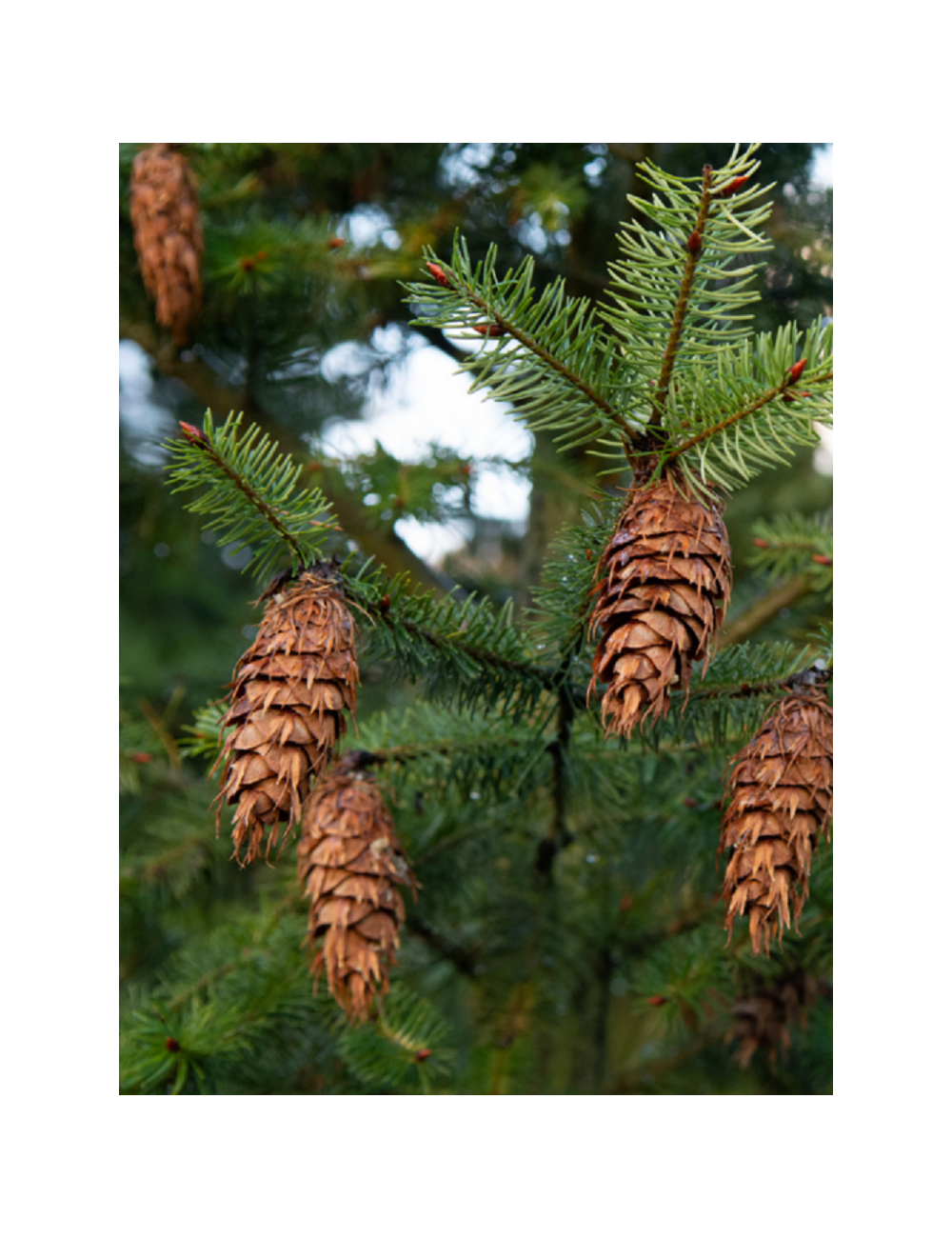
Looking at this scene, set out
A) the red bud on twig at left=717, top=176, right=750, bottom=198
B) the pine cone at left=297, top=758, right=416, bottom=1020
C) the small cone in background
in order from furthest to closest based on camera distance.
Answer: the small cone in background → the pine cone at left=297, top=758, right=416, bottom=1020 → the red bud on twig at left=717, top=176, right=750, bottom=198

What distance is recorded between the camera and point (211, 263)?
3.56ft

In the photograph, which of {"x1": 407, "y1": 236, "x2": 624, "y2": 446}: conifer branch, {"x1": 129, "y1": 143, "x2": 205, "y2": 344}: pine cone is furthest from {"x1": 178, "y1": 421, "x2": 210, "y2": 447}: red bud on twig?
{"x1": 129, "y1": 143, "x2": 205, "y2": 344}: pine cone

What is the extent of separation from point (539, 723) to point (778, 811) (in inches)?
8.6

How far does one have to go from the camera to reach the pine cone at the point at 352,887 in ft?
1.92

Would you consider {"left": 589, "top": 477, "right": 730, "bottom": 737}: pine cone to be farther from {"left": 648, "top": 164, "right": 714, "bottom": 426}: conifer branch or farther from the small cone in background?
the small cone in background

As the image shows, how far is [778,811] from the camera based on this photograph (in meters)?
0.52

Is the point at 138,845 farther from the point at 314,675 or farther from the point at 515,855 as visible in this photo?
the point at 314,675

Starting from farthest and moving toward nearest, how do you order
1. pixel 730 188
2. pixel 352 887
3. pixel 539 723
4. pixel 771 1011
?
pixel 771 1011 < pixel 539 723 < pixel 352 887 < pixel 730 188

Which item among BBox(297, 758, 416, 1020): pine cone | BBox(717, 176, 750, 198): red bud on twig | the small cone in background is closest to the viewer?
BBox(717, 176, 750, 198): red bud on twig

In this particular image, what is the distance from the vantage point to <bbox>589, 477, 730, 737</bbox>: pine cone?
1.55 feet

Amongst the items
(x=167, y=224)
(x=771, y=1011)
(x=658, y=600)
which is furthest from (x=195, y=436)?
(x=771, y=1011)

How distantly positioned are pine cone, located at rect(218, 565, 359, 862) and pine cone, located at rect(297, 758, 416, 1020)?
0.10m

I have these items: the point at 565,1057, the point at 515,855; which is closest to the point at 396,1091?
the point at 515,855

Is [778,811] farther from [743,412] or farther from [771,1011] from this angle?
[771,1011]
